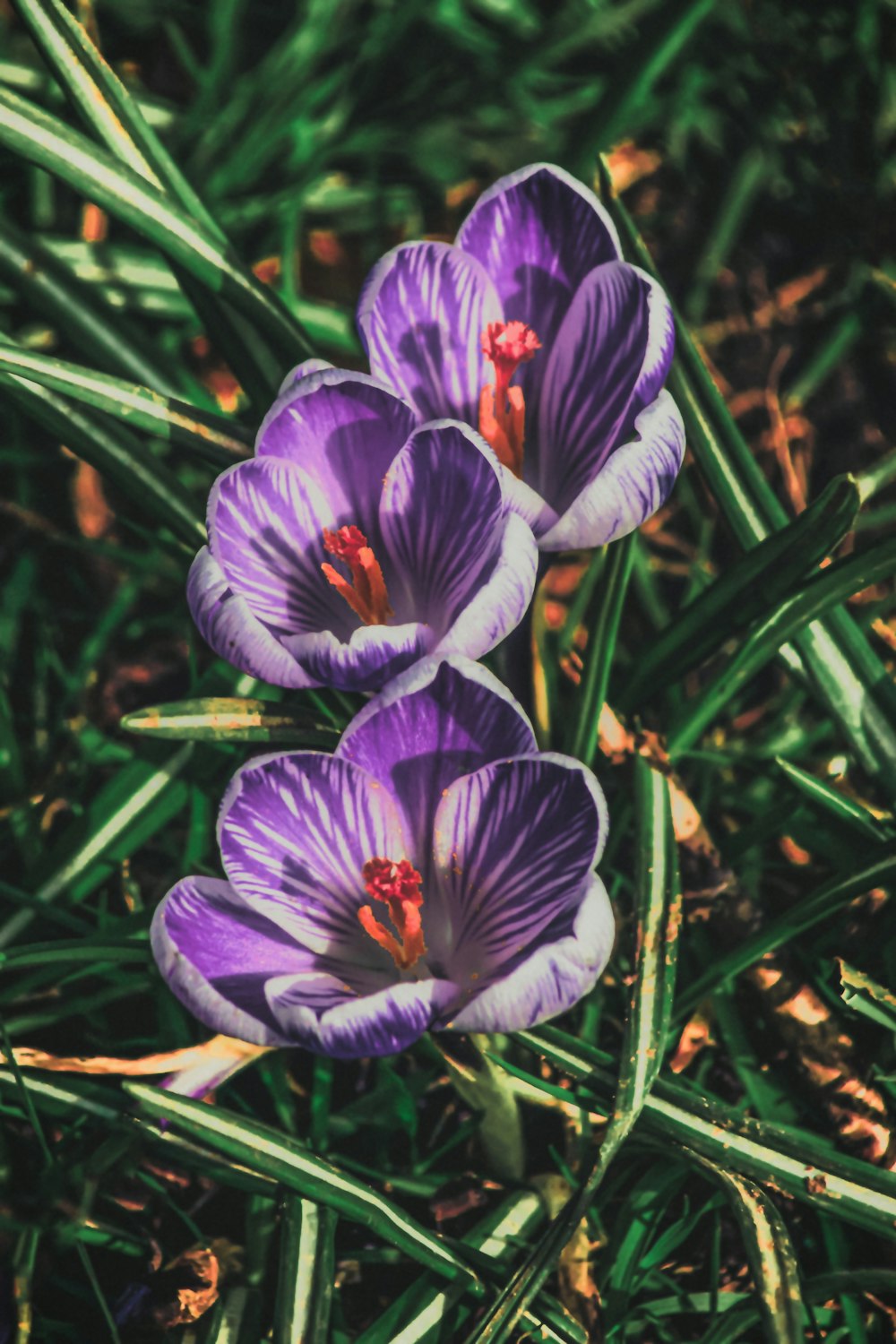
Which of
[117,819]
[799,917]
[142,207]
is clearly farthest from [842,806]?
[142,207]

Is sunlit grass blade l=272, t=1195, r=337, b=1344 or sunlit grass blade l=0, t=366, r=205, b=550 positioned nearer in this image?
Answer: sunlit grass blade l=272, t=1195, r=337, b=1344

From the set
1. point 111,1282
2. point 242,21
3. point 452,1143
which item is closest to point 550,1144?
point 452,1143

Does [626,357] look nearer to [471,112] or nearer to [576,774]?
[576,774]

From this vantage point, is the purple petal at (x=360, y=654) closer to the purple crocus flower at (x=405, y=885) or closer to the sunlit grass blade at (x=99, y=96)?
the purple crocus flower at (x=405, y=885)

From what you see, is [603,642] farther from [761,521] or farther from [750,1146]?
[750,1146]

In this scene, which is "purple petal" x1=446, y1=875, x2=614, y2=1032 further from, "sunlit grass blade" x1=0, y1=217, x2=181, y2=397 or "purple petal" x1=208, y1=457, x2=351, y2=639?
"sunlit grass blade" x1=0, y1=217, x2=181, y2=397

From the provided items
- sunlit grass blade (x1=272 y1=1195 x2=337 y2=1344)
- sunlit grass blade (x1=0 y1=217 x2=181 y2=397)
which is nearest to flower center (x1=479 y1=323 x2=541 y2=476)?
sunlit grass blade (x1=0 y1=217 x2=181 y2=397)
